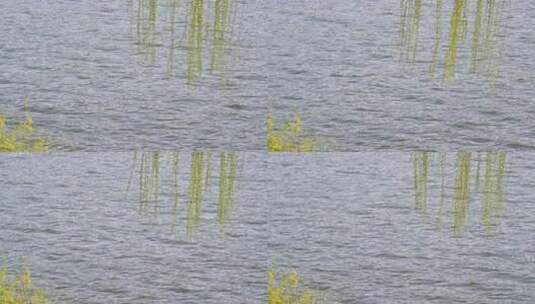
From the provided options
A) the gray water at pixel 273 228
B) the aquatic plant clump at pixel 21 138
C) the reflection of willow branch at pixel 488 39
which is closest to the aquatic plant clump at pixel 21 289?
the gray water at pixel 273 228

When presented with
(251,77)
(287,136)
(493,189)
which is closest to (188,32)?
(251,77)

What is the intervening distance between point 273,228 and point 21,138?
1.68 feet

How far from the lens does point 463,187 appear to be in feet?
8.35

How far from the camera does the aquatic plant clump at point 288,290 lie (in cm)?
249

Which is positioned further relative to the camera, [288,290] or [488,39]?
[488,39]

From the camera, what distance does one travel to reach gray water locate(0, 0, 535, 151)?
255 cm

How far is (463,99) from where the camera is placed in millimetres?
2584

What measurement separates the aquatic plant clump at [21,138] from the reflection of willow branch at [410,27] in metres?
0.72

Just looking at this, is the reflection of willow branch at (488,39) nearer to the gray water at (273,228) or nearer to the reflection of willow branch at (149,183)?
the gray water at (273,228)

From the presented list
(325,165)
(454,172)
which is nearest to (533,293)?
(454,172)

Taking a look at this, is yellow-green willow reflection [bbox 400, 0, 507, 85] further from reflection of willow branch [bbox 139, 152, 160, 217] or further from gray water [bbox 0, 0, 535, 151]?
reflection of willow branch [bbox 139, 152, 160, 217]

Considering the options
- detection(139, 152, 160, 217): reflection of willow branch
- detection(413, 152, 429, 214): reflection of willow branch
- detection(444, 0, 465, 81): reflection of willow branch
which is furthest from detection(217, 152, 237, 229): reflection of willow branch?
detection(444, 0, 465, 81): reflection of willow branch

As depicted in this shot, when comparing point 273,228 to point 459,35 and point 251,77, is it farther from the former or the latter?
point 459,35

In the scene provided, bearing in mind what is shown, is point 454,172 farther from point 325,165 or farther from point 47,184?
point 47,184
